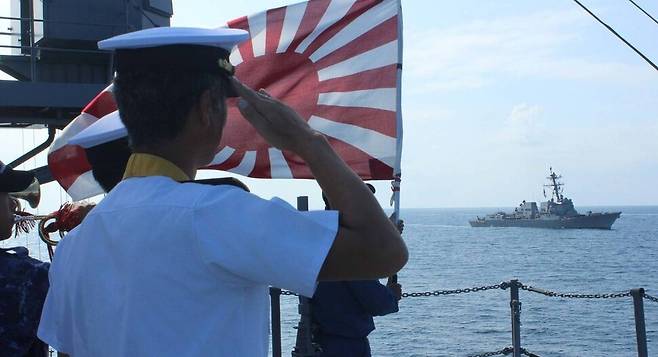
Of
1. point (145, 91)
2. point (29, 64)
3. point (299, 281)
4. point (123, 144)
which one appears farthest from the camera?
point (29, 64)

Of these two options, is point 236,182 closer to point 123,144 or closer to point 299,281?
point 299,281

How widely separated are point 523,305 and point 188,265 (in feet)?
150

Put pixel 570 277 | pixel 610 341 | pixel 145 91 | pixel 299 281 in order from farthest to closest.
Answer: pixel 570 277
pixel 610 341
pixel 145 91
pixel 299 281

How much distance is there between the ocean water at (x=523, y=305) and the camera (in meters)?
30.0

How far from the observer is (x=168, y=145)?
160 centimetres

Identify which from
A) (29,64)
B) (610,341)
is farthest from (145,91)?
(610,341)

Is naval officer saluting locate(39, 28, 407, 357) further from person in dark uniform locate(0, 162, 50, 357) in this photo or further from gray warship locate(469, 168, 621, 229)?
gray warship locate(469, 168, 621, 229)

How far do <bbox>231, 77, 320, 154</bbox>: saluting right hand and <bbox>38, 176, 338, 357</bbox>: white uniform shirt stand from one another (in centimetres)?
17

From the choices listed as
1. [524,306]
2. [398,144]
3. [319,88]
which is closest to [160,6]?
[319,88]

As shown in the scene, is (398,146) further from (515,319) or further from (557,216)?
(557,216)

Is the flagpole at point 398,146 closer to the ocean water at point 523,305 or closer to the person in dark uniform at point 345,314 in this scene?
the person in dark uniform at point 345,314

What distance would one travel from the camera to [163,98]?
157 cm

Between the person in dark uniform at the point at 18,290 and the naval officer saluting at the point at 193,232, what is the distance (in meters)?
1.12

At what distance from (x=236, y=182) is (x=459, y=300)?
45.8m
